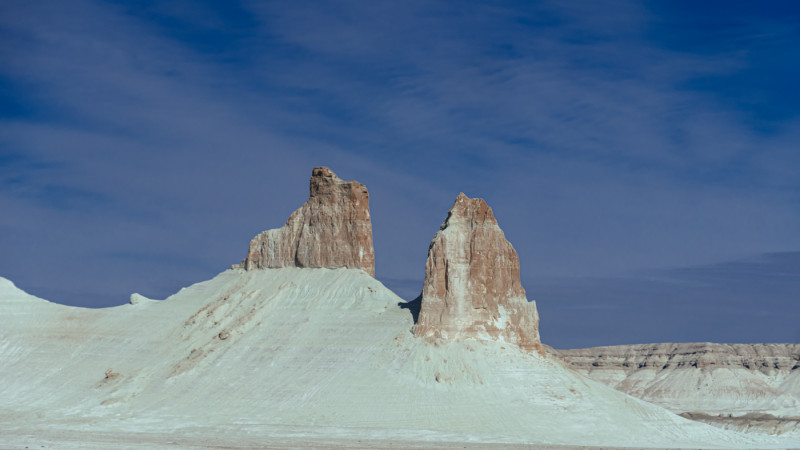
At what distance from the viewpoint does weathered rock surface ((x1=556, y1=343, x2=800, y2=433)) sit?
166375mm

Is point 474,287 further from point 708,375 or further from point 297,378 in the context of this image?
point 708,375

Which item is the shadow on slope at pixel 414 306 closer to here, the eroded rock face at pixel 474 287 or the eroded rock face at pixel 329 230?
the eroded rock face at pixel 474 287

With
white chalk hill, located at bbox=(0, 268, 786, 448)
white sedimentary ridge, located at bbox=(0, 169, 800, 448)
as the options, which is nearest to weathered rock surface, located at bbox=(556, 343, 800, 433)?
white sedimentary ridge, located at bbox=(0, 169, 800, 448)

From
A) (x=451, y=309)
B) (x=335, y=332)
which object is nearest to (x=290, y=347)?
(x=335, y=332)

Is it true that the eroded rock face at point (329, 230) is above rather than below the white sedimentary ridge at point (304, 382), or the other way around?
above

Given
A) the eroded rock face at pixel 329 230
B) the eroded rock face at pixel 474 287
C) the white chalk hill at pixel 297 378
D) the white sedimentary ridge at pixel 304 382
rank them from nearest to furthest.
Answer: the white sedimentary ridge at pixel 304 382, the white chalk hill at pixel 297 378, the eroded rock face at pixel 474 287, the eroded rock face at pixel 329 230

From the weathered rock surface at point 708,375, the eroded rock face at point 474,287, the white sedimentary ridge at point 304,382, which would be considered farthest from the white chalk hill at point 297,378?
the weathered rock surface at point 708,375

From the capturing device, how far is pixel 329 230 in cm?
10425

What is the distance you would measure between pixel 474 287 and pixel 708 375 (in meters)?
102

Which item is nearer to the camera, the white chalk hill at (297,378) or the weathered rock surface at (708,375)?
the white chalk hill at (297,378)

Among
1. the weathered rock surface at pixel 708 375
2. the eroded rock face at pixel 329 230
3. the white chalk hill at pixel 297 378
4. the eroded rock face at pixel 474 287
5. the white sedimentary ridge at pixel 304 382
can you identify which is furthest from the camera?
the weathered rock surface at pixel 708 375

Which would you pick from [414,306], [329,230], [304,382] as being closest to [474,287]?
[414,306]

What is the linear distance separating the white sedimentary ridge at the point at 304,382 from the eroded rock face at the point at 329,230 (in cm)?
89

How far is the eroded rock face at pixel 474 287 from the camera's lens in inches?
3418
